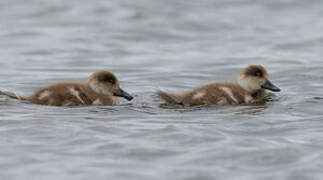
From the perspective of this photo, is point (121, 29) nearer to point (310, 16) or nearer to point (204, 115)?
point (310, 16)

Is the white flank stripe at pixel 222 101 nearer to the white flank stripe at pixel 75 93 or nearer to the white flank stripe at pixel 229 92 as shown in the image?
the white flank stripe at pixel 229 92

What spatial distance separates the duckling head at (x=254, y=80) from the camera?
8.31 meters

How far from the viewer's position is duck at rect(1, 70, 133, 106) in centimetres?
749

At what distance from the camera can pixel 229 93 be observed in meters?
7.87

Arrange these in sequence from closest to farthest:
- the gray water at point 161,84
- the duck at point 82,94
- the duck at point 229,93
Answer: the gray water at point 161,84
the duck at point 82,94
the duck at point 229,93

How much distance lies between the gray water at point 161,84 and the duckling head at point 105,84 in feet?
0.69

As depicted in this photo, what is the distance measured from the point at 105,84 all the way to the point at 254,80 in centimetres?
Answer: 156

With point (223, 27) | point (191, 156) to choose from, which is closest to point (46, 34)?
point (223, 27)

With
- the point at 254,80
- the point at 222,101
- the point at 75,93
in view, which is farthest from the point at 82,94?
the point at 254,80

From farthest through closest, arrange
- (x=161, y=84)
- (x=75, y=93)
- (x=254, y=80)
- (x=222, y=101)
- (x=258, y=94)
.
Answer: (x=161, y=84)
(x=258, y=94)
(x=254, y=80)
(x=222, y=101)
(x=75, y=93)

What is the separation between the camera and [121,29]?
15.1 meters

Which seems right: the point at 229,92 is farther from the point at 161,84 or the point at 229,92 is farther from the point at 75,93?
the point at 161,84

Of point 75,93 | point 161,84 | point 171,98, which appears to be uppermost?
point 75,93

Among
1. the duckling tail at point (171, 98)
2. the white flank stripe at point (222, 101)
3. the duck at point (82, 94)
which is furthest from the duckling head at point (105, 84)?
the white flank stripe at point (222, 101)
